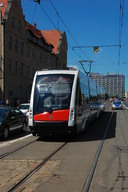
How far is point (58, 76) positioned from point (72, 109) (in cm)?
157

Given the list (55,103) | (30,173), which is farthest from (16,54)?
(30,173)

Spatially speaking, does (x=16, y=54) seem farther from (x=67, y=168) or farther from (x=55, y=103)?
(x=67, y=168)

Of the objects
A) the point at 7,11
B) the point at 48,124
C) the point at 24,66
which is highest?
the point at 7,11

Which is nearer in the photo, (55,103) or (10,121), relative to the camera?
(55,103)

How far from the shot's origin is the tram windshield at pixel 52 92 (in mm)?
10820

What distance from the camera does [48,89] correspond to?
11.1 metres

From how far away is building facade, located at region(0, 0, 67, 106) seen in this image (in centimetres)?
3459

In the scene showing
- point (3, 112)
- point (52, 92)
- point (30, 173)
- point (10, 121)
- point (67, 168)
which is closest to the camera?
point (30, 173)

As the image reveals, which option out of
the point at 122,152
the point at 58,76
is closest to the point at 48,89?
the point at 58,76

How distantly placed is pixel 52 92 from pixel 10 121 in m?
2.66

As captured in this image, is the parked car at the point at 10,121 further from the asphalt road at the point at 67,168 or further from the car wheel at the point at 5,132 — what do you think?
the asphalt road at the point at 67,168

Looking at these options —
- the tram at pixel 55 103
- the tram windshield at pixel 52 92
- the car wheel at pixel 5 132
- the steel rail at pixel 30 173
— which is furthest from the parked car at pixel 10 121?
the steel rail at pixel 30 173

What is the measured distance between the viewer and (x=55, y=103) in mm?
10852

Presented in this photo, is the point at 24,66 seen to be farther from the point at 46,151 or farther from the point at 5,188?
the point at 5,188
